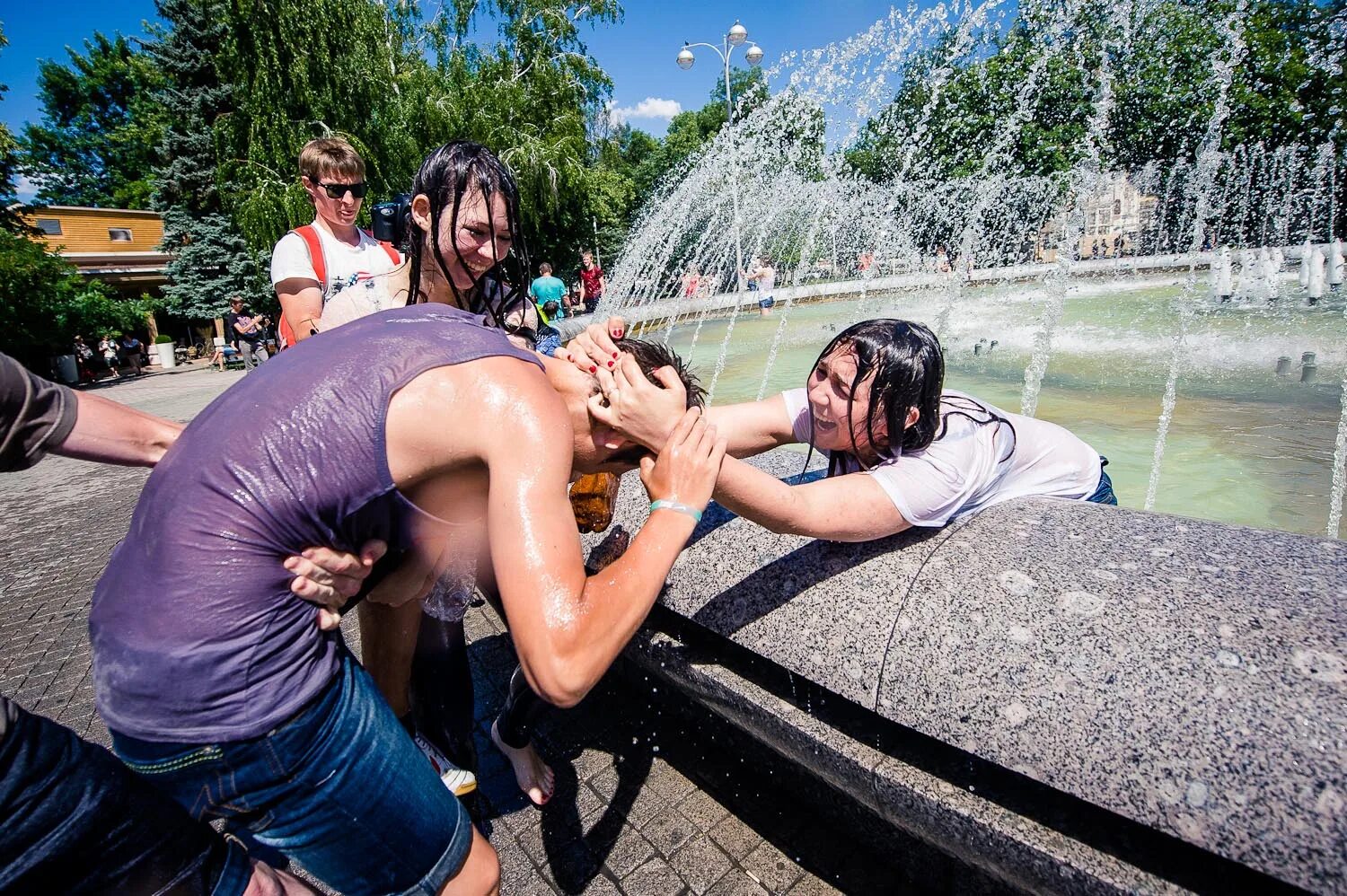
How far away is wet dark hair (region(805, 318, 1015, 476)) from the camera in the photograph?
1.99m

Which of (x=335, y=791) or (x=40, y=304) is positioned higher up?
(x=40, y=304)

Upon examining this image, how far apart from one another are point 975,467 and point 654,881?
1.63 metres

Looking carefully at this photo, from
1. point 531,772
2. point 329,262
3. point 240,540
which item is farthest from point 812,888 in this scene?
point 329,262

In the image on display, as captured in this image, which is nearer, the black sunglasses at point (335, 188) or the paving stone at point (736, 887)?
the paving stone at point (736, 887)

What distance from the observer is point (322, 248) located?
10.6 feet

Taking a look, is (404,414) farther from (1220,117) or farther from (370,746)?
(1220,117)

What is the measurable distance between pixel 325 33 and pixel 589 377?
15.9 metres

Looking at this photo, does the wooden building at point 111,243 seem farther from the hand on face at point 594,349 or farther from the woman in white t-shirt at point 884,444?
the woman in white t-shirt at point 884,444

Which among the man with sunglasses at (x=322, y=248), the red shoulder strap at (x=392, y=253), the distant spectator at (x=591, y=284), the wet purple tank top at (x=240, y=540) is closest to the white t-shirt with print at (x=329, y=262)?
the man with sunglasses at (x=322, y=248)

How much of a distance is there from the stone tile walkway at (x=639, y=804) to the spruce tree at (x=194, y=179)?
25989 millimetres

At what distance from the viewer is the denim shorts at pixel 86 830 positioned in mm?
1089

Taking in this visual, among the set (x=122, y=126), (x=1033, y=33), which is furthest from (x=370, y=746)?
(x=122, y=126)

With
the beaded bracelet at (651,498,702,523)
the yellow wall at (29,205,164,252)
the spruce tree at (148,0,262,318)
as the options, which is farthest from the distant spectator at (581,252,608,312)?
Answer: the yellow wall at (29,205,164,252)

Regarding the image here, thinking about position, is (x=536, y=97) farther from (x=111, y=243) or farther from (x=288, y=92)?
(x=111, y=243)
